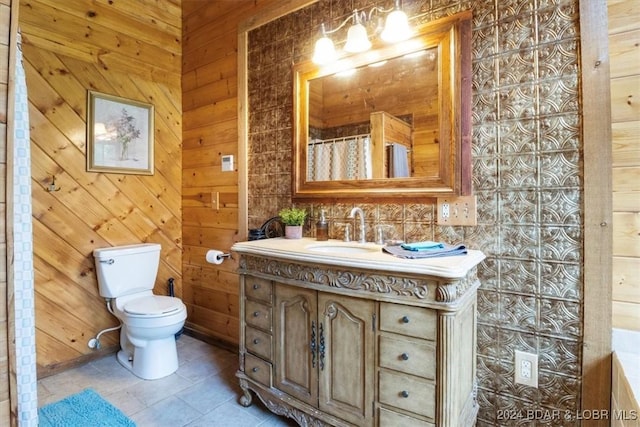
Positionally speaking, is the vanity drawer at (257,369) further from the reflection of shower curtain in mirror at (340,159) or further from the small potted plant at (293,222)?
the reflection of shower curtain in mirror at (340,159)

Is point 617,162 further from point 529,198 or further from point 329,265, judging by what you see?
point 329,265

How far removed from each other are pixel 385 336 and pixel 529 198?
84cm

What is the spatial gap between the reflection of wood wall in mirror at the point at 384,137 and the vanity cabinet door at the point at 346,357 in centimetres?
74

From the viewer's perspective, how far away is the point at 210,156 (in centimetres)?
267

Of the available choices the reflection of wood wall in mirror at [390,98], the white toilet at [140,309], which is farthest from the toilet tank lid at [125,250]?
the reflection of wood wall in mirror at [390,98]

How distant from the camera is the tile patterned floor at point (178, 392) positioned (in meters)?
1.75

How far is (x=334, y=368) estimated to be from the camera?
1.45 meters

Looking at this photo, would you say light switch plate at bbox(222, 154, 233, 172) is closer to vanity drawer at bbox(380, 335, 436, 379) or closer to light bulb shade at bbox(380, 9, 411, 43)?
light bulb shade at bbox(380, 9, 411, 43)


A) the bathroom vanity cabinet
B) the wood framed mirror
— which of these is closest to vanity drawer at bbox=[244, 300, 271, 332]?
the bathroom vanity cabinet

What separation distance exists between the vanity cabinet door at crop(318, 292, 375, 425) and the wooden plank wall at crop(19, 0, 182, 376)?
73.5 inches

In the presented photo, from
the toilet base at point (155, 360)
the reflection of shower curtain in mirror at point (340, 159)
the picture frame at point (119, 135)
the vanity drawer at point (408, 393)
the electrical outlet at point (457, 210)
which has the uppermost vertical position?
the picture frame at point (119, 135)

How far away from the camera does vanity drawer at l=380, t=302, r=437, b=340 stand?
1.21 metres

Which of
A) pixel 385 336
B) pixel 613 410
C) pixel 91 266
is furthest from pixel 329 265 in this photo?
pixel 91 266

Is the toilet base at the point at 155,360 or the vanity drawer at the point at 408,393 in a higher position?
the vanity drawer at the point at 408,393
